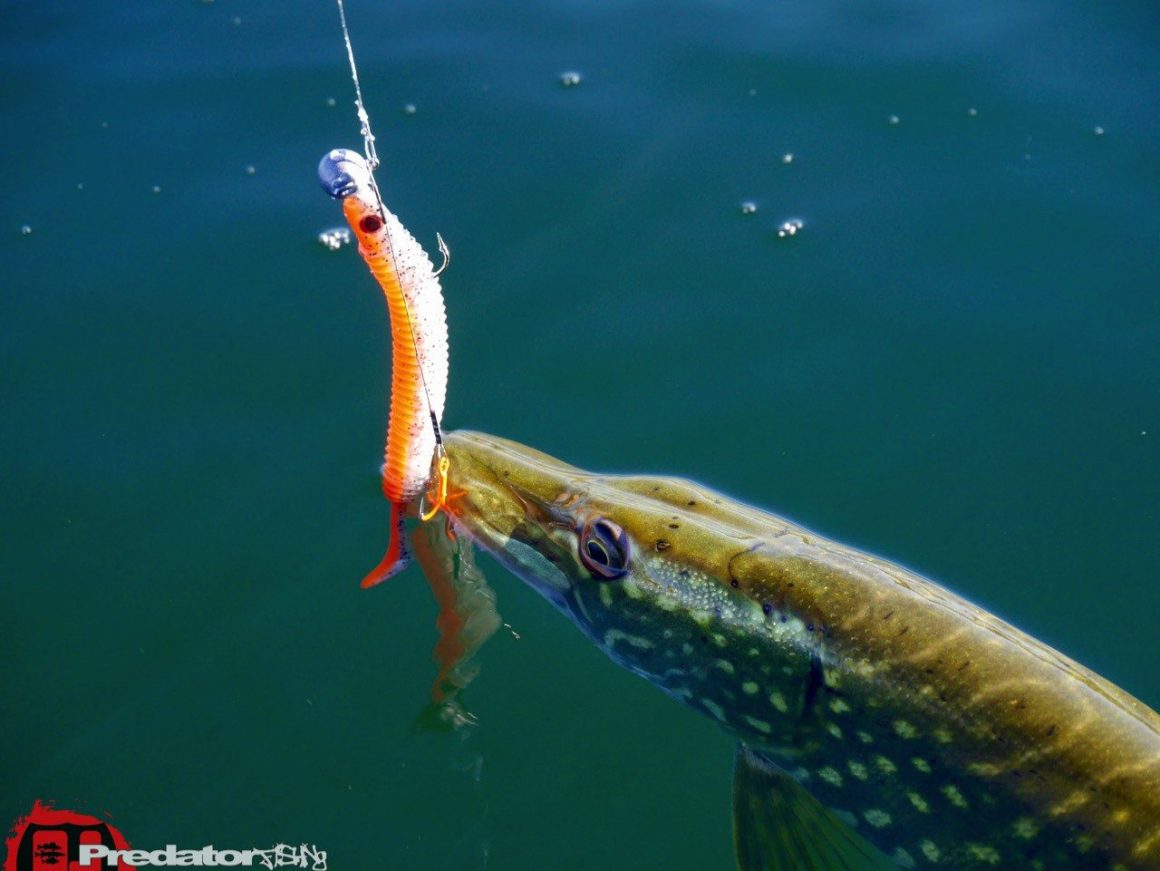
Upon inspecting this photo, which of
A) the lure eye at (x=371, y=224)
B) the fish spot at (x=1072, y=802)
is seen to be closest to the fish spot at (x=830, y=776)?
the fish spot at (x=1072, y=802)

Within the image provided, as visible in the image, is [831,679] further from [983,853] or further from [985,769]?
[983,853]

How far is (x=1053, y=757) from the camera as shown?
2453 mm

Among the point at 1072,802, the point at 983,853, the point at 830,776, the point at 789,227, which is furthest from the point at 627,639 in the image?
the point at 789,227

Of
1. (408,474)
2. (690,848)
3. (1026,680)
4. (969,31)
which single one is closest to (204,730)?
(408,474)

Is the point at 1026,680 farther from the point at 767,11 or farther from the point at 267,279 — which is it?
the point at 767,11

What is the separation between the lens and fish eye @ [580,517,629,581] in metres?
2.82

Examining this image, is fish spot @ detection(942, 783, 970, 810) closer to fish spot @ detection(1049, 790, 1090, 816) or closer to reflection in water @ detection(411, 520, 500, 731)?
fish spot @ detection(1049, 790, 1090, 816)

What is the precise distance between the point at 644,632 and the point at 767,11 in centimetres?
461

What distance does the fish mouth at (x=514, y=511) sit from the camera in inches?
114

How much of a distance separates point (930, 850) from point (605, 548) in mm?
1105

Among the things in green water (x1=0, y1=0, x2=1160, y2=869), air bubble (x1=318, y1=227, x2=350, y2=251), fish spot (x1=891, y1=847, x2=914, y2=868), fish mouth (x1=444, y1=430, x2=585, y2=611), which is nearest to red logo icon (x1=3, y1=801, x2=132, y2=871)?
green water (x1=0, y1=0, x2=1160, y2=869)

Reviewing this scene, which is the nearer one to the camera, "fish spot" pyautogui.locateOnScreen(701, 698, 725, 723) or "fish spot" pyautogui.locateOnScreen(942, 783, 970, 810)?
"fish spot" pyautogui.locateOnScreen(942, 783, 970, 810)

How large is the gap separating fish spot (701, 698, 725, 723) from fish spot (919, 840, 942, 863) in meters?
0.58

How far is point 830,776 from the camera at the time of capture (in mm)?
2754
